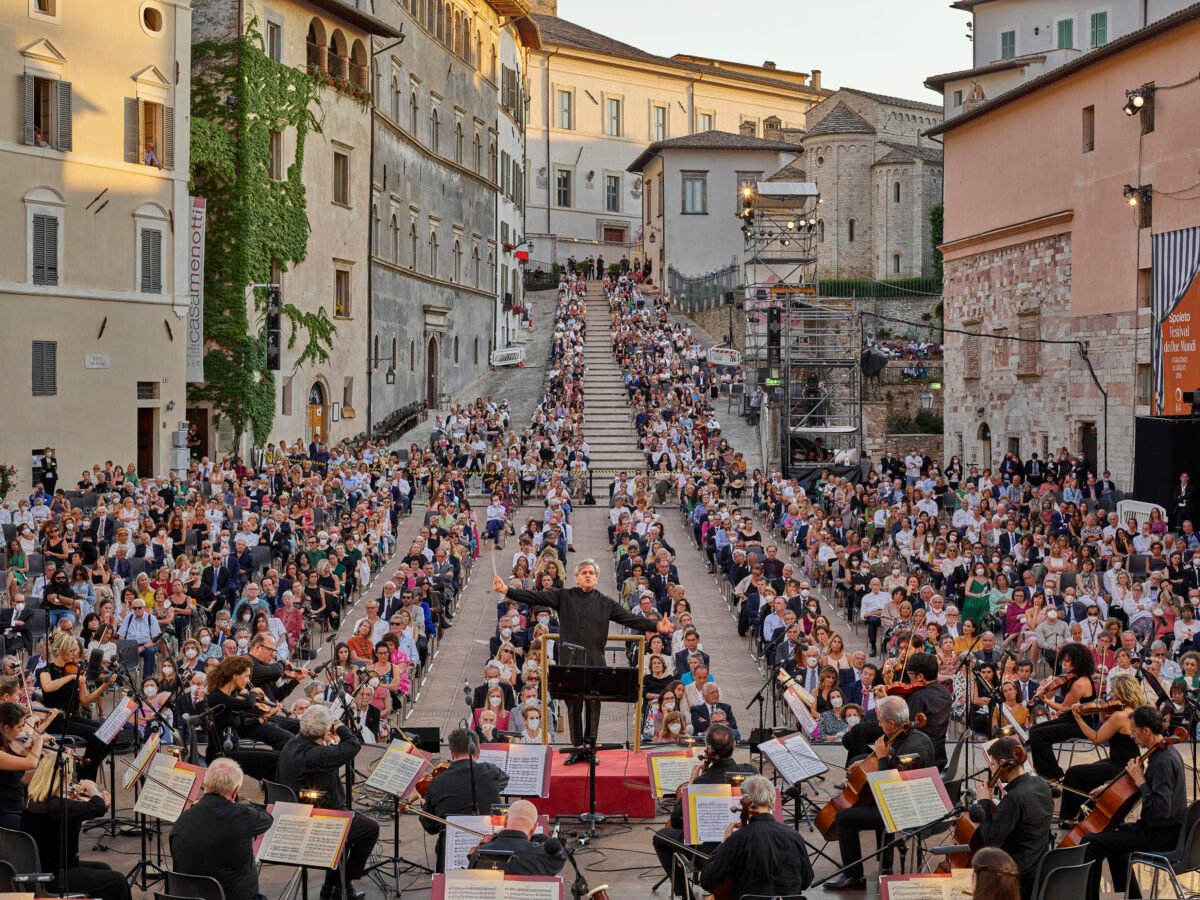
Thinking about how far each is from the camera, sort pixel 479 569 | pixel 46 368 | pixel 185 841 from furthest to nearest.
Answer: pixel 46 368 → pixel 479 569 → pixel 185 841

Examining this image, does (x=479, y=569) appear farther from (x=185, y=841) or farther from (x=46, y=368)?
(x=185, y=841)

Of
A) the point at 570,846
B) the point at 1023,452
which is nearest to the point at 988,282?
the point at 1023,452

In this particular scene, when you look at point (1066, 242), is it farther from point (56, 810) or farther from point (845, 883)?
point (56, 810)

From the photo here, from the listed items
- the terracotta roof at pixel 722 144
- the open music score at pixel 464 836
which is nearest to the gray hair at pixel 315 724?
the open music score at pixel 464 836

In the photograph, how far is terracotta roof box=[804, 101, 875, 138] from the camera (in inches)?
2645

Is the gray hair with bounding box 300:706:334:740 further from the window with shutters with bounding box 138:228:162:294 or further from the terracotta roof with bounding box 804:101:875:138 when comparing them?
the terracotta roof with bounding box 804:101:875:138

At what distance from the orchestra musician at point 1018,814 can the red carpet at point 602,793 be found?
126 inches

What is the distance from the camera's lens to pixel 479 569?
26.9m

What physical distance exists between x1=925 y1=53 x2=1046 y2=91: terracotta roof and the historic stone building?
518 inches

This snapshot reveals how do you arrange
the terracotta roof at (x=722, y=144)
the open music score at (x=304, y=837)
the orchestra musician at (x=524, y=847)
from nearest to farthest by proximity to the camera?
the orchestra musician at (x=524, y=847)
the open music score at (x=304, y=837)
the terracotta roof at (x=722, y=144)

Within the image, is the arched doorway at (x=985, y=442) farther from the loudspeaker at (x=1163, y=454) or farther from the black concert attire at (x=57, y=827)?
the black concert attire at (x=57, y=827)

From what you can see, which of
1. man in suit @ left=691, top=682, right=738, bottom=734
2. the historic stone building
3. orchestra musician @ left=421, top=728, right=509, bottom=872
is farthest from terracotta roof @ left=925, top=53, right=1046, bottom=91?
orchestra musician @ left=421, top=728, right=509, bottom=872

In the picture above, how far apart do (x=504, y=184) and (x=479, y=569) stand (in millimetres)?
37120

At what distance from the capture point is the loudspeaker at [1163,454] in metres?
28.7
